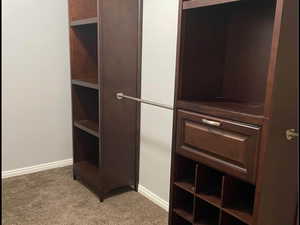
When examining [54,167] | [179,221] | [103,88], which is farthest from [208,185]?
[54,167]

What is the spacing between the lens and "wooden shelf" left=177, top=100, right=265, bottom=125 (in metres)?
1.18

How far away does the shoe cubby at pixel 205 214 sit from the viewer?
1.58m


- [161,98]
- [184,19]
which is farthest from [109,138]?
[184,19]

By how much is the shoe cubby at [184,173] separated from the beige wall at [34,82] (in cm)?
177

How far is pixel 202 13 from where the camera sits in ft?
4.83

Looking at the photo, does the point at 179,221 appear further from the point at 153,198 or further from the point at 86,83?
the point at 86,83

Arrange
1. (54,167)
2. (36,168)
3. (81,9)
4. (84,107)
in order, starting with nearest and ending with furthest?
(81,9)
(84,107)
(36,168)
(54,167)

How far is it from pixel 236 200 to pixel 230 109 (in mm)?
496

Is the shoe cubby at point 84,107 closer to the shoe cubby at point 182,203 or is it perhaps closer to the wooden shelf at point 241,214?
the shoe cubby at point 182,203

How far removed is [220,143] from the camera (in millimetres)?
1321

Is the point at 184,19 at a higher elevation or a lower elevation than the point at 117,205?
higher

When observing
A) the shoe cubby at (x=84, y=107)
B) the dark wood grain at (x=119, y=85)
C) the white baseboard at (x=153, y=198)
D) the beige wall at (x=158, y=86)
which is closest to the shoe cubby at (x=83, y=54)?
the shoe cubby at (x=84, y=107)

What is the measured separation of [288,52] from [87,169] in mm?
2079

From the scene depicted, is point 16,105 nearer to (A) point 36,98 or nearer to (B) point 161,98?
(A) point 36,98
